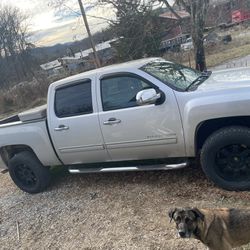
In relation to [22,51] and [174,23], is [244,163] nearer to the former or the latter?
[174,23]

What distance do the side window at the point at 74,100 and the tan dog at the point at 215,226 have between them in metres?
2.67

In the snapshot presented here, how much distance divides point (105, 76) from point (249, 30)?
115 feet

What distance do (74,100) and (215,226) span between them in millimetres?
3159

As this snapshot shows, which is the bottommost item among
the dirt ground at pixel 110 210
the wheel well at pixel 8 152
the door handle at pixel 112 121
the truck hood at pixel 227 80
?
the dirt ground at pixel 110 210

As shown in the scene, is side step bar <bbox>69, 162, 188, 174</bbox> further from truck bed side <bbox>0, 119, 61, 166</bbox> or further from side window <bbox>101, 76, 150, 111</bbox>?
side window <bbox>101, 76, 150, 111</bbox>

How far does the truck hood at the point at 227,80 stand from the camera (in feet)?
15.3

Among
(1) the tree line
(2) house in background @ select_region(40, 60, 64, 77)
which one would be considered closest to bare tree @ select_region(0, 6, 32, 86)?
(2) house in background @ select_region(40, 60, 64, 77)

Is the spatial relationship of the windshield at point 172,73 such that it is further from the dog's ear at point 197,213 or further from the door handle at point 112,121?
the dog's ear at point 197,213

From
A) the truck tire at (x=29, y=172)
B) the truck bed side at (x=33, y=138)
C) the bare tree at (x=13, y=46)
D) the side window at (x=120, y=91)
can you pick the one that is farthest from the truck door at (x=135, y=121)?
the bare tree at (x=13, y=46)

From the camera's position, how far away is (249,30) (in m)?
37.2

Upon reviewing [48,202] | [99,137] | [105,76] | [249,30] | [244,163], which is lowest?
[249,30]

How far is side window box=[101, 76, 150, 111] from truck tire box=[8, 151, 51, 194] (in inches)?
72.3

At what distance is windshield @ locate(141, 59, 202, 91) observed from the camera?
204 inches

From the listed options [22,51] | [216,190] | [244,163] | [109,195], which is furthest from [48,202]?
[22,51]
